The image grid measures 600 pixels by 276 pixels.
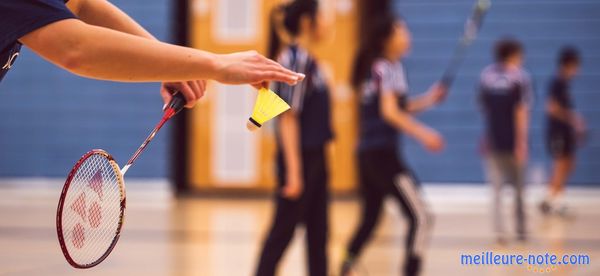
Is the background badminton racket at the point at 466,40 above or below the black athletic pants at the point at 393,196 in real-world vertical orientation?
above

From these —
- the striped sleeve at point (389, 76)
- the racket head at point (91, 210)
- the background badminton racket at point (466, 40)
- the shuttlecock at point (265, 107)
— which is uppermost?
the background badminton racket at point (466, 40)

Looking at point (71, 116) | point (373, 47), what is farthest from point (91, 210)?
point (71, 116)

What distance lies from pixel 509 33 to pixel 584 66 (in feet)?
3.53

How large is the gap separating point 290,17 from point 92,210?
2.82 metres

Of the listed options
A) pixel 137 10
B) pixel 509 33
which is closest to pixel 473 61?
pixel 509 33

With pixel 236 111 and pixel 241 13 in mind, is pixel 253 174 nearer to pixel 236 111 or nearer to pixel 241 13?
pixel 236 111

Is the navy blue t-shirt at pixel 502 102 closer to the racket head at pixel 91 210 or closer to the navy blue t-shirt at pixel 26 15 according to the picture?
the racket head at pixel 91 210

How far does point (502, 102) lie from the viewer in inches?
→ 332

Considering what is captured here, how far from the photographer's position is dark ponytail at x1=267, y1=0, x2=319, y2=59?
509 centimetres

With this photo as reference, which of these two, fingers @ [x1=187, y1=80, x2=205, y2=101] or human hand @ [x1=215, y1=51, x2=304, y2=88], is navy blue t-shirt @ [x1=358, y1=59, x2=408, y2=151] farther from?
human hand @ [x1=215, y1=51, x2=304, y2=88]

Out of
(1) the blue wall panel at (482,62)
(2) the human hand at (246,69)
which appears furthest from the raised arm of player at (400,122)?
(1) the blue wall panel at (482,62)

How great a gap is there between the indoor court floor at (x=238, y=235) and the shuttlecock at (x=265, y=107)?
13.1ft

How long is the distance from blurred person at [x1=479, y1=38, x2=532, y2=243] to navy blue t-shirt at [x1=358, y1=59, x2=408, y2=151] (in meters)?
2.46

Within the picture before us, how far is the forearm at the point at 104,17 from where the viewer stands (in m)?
2.47
